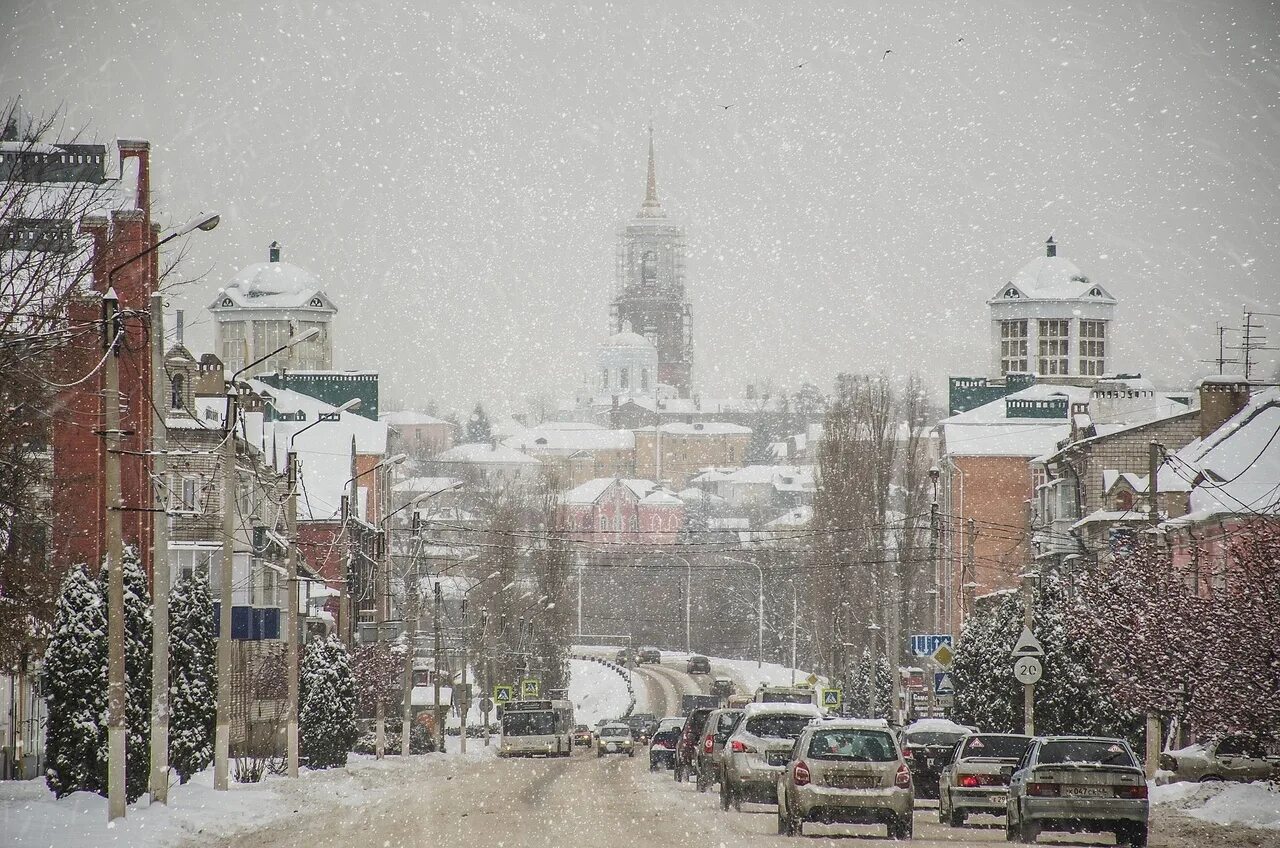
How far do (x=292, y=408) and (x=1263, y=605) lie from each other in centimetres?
6063

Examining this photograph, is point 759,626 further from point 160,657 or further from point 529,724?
point 160,657

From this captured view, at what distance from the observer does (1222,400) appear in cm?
5375

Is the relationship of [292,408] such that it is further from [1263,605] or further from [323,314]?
[1263,605]

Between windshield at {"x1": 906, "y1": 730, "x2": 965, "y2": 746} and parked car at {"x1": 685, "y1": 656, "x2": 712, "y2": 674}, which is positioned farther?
parked car at {"x1": 685, "y1": 656, "x2": 712, "y2": 674}

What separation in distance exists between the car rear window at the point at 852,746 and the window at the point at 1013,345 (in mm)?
82959

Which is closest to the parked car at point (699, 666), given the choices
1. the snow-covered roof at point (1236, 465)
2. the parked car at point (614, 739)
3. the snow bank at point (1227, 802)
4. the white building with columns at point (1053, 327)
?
the white building with columns at point (1053, 327)

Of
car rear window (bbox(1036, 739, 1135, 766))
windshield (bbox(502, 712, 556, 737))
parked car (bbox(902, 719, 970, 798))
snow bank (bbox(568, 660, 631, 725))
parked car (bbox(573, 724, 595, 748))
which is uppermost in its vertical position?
car rear window (bbox(1036, 739, 1135, 766))

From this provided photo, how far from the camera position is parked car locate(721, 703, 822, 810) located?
2589 centimetres

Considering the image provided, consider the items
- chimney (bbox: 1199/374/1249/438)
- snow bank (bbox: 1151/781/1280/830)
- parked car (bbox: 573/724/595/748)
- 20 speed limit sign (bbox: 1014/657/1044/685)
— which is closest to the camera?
snow bank (bbox: 1151/781/1280/830)

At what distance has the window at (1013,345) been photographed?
102500 mm

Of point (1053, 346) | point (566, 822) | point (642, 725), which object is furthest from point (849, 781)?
point (1053, 346)

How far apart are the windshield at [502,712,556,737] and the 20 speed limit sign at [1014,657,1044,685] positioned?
93.4 feet

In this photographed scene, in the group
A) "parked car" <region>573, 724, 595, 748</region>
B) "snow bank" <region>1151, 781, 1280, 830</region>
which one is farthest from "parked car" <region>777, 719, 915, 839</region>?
"parked car" <region>573, 724, 595, 748</region>

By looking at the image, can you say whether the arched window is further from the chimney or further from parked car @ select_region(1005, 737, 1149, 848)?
parked car @ select_region(1005, 737, 1149, 848)
